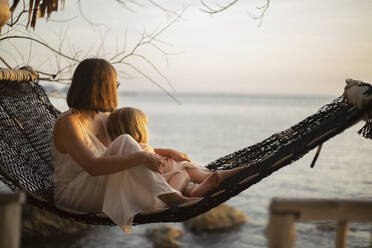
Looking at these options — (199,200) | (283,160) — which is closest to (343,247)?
(283,160)

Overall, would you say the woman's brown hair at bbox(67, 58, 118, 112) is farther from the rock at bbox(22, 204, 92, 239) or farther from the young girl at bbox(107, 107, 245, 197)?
the rock at bbox(22, 204, 92, 239)

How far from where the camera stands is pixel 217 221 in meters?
8.66

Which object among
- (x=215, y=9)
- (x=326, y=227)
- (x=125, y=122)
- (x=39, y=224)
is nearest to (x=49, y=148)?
(x=125, y=122)

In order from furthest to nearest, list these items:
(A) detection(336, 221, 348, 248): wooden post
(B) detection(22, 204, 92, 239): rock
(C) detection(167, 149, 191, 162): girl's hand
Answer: (B) detection(22, 204, 92, 239): rock, (C) detection(167, 149, 191, 162): girl's hand, (A) detection(336, 221, 348, 248): wooden post

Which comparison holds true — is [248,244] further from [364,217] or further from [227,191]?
[364,217]

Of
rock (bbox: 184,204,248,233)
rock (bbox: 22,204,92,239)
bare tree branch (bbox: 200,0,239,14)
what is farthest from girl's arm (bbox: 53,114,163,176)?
rock (bbox: 184,204,248,233)

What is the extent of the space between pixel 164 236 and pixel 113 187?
6573 millimetres

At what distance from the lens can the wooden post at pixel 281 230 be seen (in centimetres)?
126

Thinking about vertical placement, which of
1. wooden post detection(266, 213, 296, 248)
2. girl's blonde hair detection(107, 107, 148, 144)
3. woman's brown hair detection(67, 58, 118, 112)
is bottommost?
wooden post detection(266, 213, 296, 248)

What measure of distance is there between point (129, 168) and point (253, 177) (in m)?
0.51

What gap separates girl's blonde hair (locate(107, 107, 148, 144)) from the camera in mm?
2252

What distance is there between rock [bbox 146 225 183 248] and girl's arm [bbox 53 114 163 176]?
6320 millimetres

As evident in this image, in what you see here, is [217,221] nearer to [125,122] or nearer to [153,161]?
[125,122]

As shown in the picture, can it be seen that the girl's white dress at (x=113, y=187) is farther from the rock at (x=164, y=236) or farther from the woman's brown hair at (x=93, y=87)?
the rock at (x=164, y=236)
